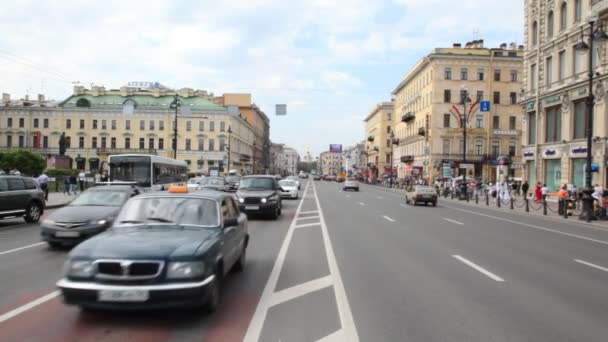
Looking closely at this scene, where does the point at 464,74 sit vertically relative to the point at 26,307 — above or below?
above

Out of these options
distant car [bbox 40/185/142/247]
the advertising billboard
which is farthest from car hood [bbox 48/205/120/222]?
the advertising billboard

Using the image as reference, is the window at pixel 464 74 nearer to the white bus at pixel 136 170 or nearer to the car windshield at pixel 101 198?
the white bus at pixel 136 170

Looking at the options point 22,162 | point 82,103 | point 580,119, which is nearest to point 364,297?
point 580,119

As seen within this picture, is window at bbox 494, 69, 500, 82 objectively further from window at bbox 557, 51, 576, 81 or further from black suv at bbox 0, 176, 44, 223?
black suv at bbox 0, 176, 44, 223

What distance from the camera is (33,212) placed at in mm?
17047

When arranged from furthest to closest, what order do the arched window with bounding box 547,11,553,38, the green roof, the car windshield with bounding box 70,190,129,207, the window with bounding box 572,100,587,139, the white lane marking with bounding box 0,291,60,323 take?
the green roof → the arched window with bounding box 547,11,553,38 → the window with bounding box 572,100,587,139 → the car windshield with bounding box 70,190,129,207 → the white lane marking with bounding box 0,291,60,323

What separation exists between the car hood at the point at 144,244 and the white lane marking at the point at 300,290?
1.29m

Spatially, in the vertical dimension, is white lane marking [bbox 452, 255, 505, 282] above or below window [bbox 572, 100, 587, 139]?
below

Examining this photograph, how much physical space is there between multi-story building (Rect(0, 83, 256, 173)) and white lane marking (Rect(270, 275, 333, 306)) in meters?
82.0

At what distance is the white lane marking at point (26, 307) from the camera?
5.80 m

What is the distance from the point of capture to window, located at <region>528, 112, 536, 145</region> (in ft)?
141

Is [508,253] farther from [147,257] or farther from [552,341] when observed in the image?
[147,257]

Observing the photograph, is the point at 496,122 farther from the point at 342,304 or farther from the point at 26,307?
the point at 26,307

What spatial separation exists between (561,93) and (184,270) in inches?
1524
